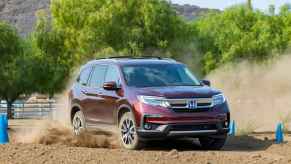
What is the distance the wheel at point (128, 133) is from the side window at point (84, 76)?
209 centimetres

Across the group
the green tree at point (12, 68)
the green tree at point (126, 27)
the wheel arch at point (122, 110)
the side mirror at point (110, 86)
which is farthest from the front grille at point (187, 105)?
the green tree at point (12, 68)

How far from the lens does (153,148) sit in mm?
14484

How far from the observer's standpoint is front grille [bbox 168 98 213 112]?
44.3ft

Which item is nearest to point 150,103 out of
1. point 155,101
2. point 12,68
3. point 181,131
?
point 155,101

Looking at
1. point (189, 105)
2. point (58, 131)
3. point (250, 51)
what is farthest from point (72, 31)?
point (189, 105)

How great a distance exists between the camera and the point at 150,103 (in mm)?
13516

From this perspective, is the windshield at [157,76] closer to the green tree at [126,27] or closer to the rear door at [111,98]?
the rear door at [111,98]

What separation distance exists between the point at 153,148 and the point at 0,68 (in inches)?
1516

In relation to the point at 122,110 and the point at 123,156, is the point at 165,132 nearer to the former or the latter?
the point at 122,110

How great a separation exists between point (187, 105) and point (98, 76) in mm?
2621

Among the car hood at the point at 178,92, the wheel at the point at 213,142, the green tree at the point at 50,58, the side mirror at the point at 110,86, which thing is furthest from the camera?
the green tree at the point at 50,58

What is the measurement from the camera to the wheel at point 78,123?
15664mm

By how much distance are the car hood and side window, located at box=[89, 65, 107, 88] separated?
1572mm

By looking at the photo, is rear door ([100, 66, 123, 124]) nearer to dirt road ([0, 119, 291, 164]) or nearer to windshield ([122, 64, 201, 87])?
windshield ([122, 64, 201, 87])
